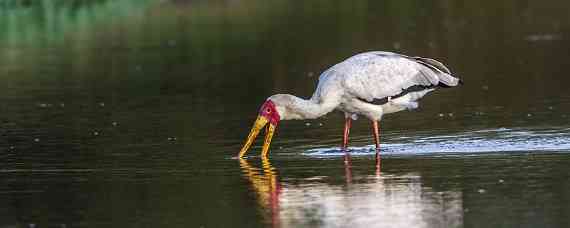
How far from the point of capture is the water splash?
14695 mm

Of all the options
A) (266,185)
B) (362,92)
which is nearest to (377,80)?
(362,92)

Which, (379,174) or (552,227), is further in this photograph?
(379,174)

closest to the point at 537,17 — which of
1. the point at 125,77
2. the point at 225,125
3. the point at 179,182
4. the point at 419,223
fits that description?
the point at 125,77

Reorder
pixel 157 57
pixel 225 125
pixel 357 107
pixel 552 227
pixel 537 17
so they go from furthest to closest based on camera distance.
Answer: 1. pixel 537 17
2. pixel 157 57
3. pixel 225 125
4. pixel 357 107
5. pixel 552 227

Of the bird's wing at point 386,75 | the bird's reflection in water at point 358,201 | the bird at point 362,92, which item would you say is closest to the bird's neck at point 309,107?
the bird at point 362,92

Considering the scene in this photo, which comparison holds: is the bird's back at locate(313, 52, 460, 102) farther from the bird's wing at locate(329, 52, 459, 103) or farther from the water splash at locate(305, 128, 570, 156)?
the water splash at locate(305, 128, 570, 156)

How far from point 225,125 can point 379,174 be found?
499cm

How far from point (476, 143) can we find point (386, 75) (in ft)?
3.63

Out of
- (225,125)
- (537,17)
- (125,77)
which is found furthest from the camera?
(537,17)

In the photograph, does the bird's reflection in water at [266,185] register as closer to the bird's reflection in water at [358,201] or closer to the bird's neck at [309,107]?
the bird's reflection in water at [358,201]

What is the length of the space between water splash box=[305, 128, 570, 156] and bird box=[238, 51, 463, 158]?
205 millimetres

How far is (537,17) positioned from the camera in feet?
109

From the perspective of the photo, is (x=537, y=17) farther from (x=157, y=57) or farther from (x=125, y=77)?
(x=125, y=77)

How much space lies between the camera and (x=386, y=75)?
15078 mm
